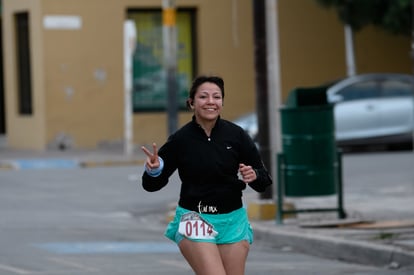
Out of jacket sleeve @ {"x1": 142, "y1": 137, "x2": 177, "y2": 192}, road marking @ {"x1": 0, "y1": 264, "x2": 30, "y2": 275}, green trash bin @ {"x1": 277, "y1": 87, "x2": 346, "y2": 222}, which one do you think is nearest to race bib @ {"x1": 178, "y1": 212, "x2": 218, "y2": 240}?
jacket sleeve @ {"x1": 142, "y1": 137, "x2": 177, "y2": 192}

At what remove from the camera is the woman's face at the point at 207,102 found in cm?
715

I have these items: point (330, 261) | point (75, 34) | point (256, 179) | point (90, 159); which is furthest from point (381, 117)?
point (256, 179)

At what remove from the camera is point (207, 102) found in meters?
7.16

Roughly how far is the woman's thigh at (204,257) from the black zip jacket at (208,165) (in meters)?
0.25

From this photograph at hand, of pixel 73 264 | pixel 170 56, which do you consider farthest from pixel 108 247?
pixel 170 56

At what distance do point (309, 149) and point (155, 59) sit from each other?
51.8 ft

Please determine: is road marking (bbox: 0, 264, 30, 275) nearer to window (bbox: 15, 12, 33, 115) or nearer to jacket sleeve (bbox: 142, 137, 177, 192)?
jacket sleeve (bbox: 142, 137, 177, 192)

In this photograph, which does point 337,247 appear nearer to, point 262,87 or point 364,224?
point 364,224

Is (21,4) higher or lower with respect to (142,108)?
higher

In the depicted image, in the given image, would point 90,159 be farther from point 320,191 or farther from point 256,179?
point 256,179

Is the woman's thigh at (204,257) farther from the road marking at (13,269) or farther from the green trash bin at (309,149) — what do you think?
the green trash bin at (309,149)

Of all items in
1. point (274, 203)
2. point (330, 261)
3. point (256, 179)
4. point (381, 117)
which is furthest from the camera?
point (381, 117)

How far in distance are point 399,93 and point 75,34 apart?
779 centimetres

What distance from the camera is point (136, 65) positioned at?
2898cm
